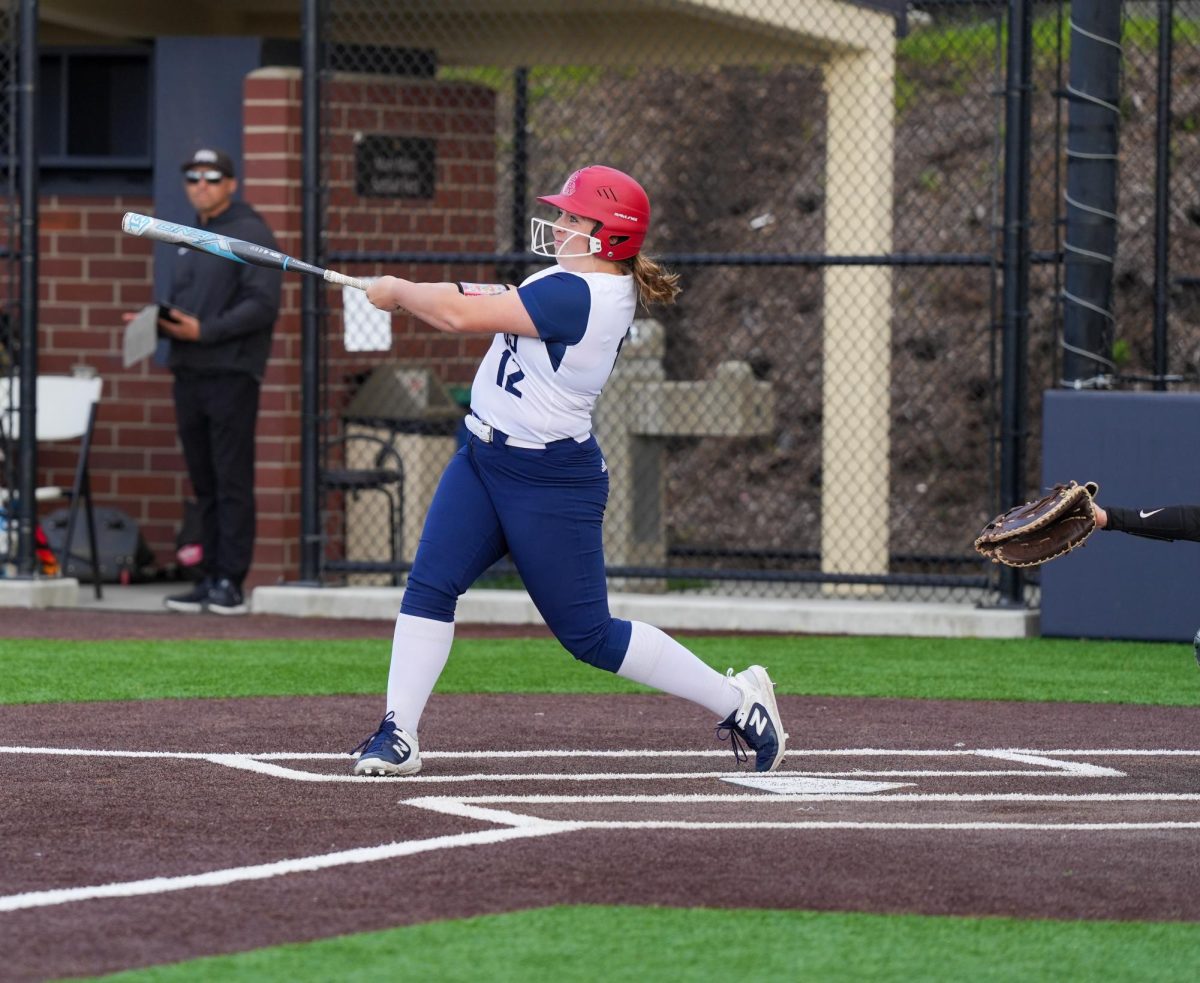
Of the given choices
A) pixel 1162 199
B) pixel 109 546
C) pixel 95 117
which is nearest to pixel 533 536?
pixel 1162 199

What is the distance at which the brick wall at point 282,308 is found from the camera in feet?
42.5

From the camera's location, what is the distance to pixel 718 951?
4.65 meters

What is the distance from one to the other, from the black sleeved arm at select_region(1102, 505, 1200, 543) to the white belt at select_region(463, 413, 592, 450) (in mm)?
1626

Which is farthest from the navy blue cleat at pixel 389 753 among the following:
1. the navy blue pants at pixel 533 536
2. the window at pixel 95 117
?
the window at pixel 95 117

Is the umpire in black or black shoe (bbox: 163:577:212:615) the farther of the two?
black shoe (bbox: 163:577:212:615)

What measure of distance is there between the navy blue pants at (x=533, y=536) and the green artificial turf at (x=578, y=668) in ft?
7.47

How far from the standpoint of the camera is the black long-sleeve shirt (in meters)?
11.6

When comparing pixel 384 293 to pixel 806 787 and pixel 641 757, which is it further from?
pixel 806 787

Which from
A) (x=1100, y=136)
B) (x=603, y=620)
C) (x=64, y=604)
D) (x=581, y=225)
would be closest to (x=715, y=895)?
(x=603, y=620)

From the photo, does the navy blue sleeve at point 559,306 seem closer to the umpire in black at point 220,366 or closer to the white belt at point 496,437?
the white belt at point 496,437

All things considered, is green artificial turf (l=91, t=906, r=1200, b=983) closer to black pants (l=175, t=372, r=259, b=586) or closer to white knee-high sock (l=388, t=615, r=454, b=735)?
white knee-high sock (l=388, t=615, r=454, b=735)

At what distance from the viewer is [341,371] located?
13.2 m

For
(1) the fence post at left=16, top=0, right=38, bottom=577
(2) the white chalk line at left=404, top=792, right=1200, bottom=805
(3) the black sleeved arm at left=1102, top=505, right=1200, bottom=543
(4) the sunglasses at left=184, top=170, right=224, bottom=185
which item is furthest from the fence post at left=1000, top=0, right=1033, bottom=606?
(1) the fence post at left=16, top=0, right=38, bottom=577

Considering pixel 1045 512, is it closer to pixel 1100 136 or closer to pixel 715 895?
pixel 715 895
